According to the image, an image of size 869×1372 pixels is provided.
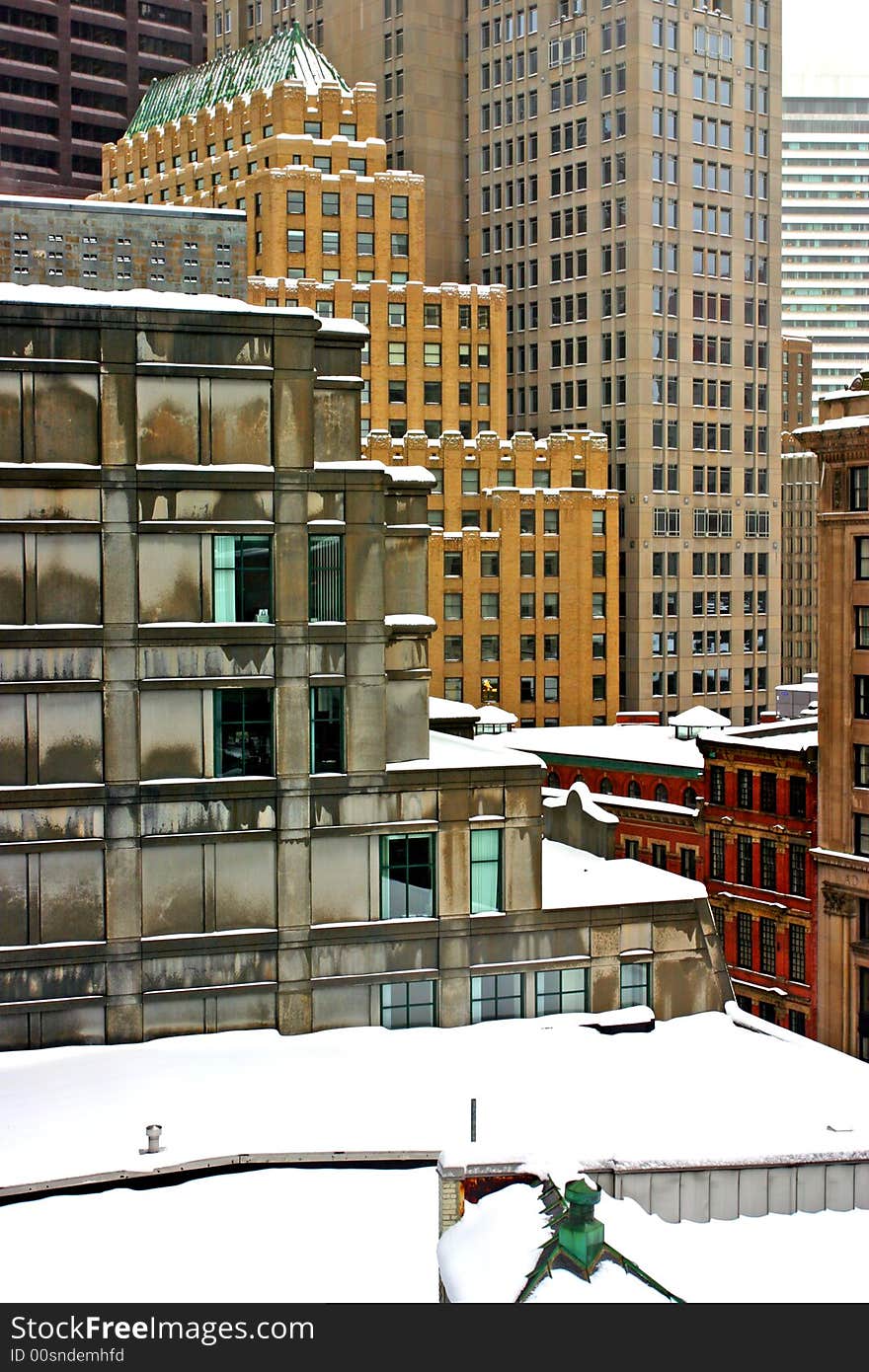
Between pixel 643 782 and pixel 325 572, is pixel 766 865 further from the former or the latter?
pixel 325 572

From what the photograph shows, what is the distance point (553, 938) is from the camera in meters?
50.9

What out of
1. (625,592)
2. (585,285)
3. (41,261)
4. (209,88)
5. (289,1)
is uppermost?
(289,1)

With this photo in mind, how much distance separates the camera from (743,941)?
8638 cm

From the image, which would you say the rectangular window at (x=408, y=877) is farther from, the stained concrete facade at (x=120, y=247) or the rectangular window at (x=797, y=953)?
the rectangular window at (x=797, y=953)

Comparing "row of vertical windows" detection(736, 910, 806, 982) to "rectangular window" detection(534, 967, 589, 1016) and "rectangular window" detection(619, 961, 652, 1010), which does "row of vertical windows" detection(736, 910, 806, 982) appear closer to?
"rectangular window" detection(619, 961, 652, 1010)

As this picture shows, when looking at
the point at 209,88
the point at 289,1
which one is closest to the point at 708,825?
the point at 209,88

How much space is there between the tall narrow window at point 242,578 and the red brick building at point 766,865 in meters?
42.7

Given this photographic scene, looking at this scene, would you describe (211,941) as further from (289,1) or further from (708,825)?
(289,1)

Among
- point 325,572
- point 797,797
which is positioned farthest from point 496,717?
point 325,572

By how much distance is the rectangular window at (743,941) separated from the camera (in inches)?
3388

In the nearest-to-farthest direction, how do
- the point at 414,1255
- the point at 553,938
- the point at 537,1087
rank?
the point at 414,1255, the point at 537,1087, the point at 553,938

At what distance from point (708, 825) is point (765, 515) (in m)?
65.8

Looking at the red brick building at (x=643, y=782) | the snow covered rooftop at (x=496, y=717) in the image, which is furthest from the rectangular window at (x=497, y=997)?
the snow covered rooftop at (x=496, y=717)

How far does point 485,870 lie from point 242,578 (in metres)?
11.6
